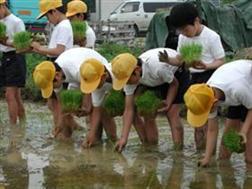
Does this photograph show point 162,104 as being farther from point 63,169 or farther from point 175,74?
point 63,169

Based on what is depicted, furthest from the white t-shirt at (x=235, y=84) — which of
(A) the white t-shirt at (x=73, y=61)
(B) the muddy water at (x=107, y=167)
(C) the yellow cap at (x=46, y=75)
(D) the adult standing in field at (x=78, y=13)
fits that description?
(D) the adult standing in field at (x=78, y=13)

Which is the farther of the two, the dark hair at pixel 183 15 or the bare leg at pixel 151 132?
the bare leg at pixel 151 132

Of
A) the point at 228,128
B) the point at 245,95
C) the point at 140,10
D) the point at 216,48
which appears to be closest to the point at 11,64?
the point at 216,48

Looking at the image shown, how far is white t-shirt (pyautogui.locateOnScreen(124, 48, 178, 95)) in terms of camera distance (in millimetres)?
6637

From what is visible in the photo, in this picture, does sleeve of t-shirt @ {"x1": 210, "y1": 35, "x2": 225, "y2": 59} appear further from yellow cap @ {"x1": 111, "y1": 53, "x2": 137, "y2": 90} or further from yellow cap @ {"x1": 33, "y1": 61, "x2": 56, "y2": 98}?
yellow cap @ {"x1": 33, "y1": 61, "x2": 56, "y2": 98}

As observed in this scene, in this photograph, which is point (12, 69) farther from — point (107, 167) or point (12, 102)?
point (107, 167)

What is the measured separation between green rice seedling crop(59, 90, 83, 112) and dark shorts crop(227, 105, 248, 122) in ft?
5.27

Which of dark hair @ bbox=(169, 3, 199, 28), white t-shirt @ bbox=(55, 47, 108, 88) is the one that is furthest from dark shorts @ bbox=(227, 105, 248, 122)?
white t-shirt @ bbox=(55, 47, 108, 88)

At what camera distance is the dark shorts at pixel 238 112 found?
6089 millimetres

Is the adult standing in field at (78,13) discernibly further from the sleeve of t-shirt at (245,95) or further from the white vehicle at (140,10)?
the white vehicle at (140,10)

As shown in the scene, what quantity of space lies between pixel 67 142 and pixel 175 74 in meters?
1.47

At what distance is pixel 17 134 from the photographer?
26.3 feet

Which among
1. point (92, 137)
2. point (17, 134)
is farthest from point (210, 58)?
point (17, 134)

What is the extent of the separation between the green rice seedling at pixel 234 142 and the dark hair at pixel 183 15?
1.20 meters
